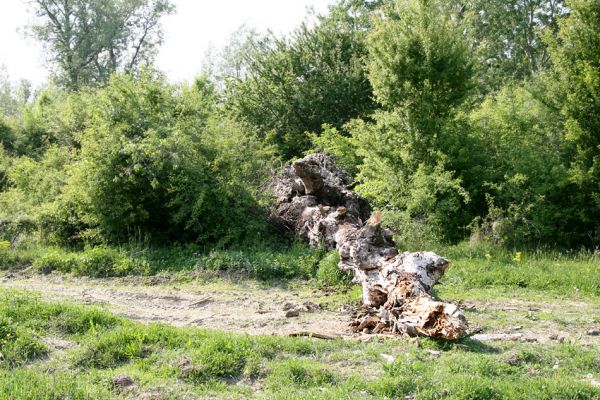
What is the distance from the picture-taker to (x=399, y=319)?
7074 millimetres

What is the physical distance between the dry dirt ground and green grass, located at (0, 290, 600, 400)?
2.77ft

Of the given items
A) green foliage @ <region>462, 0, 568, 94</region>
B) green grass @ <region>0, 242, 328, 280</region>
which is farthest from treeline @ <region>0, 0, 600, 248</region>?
green foliage @ <region>462, 0, 568, 94</region>

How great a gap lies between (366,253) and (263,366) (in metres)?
4.11

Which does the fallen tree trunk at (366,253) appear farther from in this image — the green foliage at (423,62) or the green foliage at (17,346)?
the green foliage at (17,346)

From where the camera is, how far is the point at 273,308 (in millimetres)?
8758

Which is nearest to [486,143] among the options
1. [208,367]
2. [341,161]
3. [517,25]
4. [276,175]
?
[341,161]

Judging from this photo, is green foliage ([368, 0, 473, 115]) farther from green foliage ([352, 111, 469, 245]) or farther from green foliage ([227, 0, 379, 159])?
green foliage ([227, 0, 379, 159])

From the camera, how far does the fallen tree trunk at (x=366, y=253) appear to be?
680 centimetres

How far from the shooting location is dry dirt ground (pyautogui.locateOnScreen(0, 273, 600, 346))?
7.37 metres

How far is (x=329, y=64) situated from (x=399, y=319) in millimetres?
16268

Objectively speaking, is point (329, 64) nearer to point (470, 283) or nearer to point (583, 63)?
point (583, 63)

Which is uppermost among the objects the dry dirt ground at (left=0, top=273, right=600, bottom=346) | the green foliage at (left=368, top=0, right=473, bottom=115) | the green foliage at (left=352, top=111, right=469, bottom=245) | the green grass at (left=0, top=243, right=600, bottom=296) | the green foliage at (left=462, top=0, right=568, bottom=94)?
the green foliage at (left=462, top=0, right=568, bottom=94)

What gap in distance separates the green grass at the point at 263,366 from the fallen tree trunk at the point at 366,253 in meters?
0.48

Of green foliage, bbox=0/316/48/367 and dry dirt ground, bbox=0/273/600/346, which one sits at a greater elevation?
green foliage, bbox=0/316/48/367
